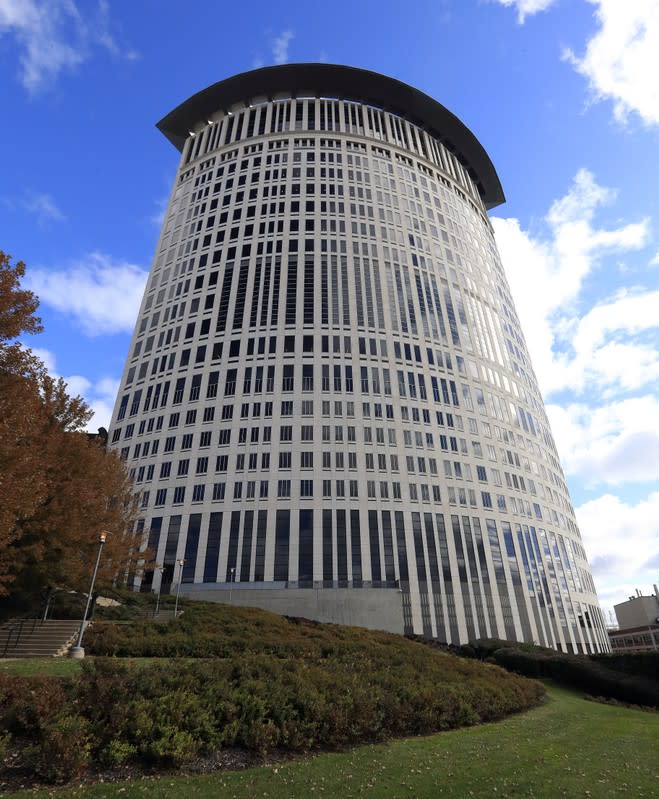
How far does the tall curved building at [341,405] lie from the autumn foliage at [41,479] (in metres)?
19.5

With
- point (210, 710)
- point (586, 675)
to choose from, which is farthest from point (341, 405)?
point (210, 710)

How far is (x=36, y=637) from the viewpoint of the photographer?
76.4ft

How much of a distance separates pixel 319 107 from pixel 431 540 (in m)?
80.6

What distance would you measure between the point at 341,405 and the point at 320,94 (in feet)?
230

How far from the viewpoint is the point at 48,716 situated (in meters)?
9.71

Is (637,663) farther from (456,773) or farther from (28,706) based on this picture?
(28,706)

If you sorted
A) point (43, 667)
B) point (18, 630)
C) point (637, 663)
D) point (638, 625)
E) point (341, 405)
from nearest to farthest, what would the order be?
point (43, 667), point (18, 630), point (637, 663), point (341, 405), point (638, 625)

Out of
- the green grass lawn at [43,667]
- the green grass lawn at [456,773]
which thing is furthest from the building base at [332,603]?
the green grass lawn at [456,773]

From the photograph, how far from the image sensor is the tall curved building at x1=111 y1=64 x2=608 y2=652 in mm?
49875

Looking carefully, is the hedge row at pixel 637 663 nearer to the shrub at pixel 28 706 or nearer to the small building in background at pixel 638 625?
the shrub at pixel 28 706

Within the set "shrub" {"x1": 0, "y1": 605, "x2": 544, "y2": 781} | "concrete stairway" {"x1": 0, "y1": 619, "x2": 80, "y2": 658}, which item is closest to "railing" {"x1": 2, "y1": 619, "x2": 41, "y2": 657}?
"concrete stairway" {"x1": 0, "y1": 619, "x2": 80, "y2": 658}

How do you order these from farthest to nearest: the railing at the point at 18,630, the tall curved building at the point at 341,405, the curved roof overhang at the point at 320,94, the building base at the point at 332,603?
the curved roof overhang at the point at 320,94 → the tall curved building at the point at 341,405 → the building base at the point at 332,603 → the railing at the point at 18,630

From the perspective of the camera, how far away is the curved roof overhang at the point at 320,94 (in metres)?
Answer: 90.2

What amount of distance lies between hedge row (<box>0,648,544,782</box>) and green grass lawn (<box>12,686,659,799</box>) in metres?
0.63
